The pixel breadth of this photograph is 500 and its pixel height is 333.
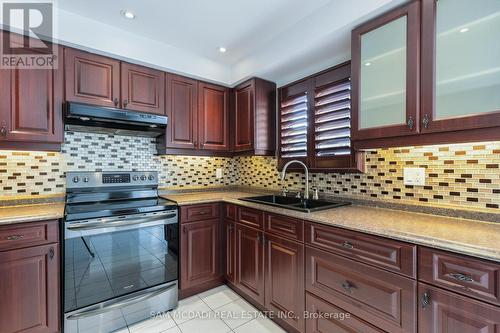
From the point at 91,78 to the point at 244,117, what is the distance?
4.74 feet

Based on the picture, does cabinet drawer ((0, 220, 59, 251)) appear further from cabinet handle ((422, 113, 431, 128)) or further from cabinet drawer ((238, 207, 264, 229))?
cabinet handle ((422, 113, 431, 128))

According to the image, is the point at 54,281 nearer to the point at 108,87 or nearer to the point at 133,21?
the point at 108,87

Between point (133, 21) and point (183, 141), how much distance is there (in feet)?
3.66

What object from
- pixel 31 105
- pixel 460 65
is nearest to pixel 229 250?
pixel 31 105

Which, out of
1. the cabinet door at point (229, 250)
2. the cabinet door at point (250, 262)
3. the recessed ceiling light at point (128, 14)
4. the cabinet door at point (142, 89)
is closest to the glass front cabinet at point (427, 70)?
the cabinet door at point (250, 262)

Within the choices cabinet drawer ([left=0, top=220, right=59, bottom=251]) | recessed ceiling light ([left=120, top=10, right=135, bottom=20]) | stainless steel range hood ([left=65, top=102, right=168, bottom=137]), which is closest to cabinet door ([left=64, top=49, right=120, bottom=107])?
Answer: stainless steel range hood ([left=65, top=102, right=168, bottom=137])

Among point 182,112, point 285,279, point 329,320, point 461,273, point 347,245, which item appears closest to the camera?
point 461,273

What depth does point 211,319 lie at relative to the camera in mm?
1946

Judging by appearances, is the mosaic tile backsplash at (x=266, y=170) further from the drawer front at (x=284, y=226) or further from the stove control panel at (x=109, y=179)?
the drawer front at (x=284, y=226)

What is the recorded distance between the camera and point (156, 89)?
7.71 feet

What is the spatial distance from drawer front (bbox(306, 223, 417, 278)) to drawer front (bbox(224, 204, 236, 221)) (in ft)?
2.86

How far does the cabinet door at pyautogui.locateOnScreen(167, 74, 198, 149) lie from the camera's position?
8.01ft

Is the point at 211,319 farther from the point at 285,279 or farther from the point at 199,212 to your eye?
the point at 199,212

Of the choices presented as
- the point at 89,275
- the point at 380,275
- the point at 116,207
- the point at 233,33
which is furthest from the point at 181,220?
the point at 233,33
